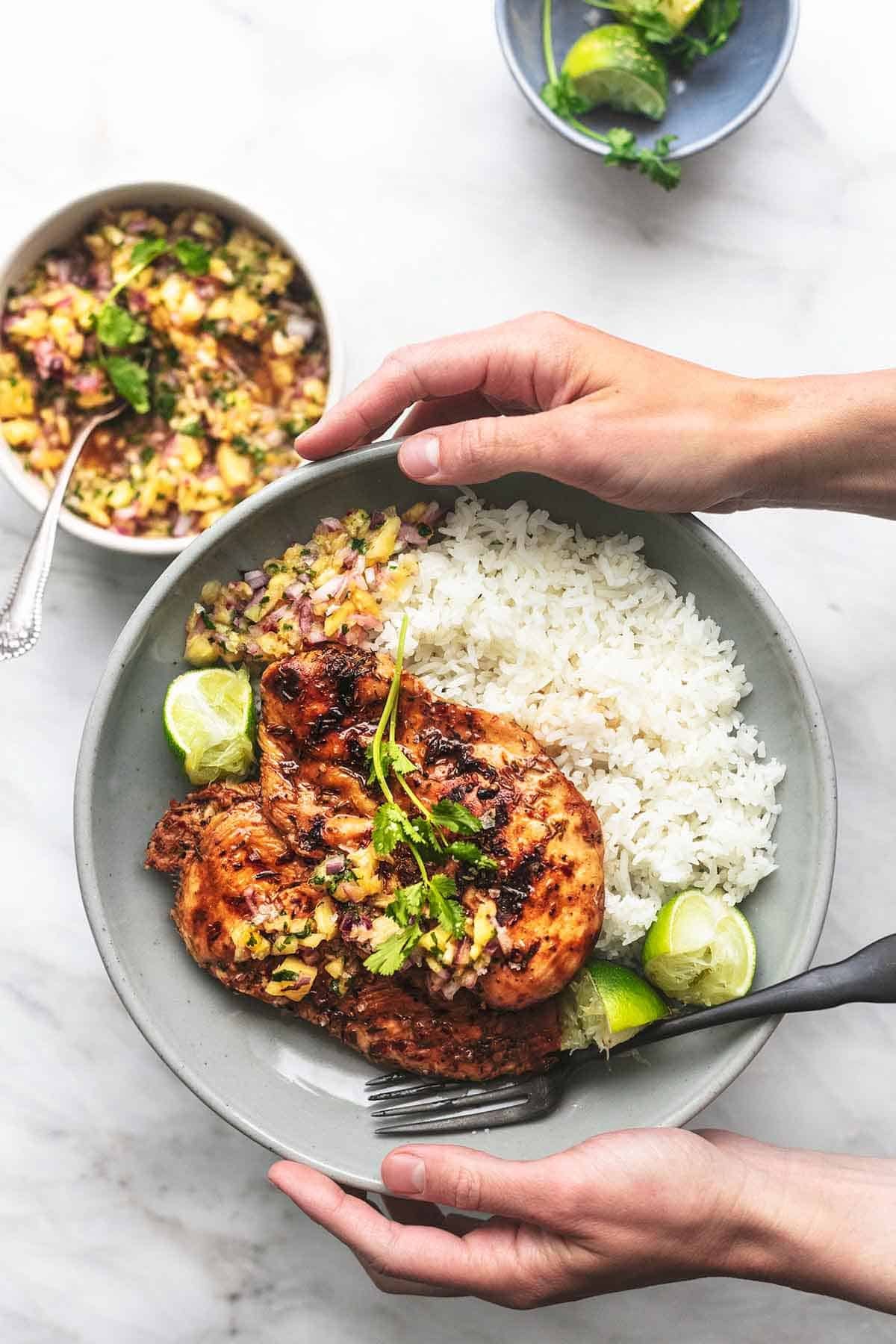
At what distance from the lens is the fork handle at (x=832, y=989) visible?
7.98 feet

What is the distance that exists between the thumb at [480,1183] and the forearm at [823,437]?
1.51 meters

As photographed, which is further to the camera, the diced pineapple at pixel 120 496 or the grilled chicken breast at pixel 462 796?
the diced pineapple at pixel 120 496

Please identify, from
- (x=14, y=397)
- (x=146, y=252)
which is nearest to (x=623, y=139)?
(x=146, y=252)

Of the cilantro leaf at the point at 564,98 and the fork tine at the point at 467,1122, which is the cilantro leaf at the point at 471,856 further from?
the cilantro leaf at the point at 564,98

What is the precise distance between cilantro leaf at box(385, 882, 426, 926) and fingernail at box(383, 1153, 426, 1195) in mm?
457

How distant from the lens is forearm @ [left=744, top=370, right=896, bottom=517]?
8.65 feet

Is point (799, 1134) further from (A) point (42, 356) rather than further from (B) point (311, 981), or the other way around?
(A) point (42, 356)

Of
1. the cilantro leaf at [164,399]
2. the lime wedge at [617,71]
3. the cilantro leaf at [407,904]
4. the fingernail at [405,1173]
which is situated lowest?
the fingernail at [405,1173]

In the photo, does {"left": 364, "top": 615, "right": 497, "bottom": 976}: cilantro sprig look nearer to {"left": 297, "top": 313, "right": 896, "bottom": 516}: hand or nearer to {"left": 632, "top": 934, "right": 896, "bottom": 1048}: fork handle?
{"left": 297, "top": 313, "right": 896, "bottom": 516}: hand

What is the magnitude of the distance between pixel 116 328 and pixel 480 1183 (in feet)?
6.94

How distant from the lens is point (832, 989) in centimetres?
243

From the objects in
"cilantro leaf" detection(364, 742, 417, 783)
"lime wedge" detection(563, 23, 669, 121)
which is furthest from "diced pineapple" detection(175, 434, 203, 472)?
"lime wedge" detection(563, 23, 669, 121)

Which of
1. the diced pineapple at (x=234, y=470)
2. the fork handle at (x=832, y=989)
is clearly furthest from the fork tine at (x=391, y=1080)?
the diced pineapple at (x=234, y=470)

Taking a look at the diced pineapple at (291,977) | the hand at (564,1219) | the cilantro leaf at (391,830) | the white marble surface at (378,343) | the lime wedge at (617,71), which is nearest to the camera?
the hand at (564,1219)
